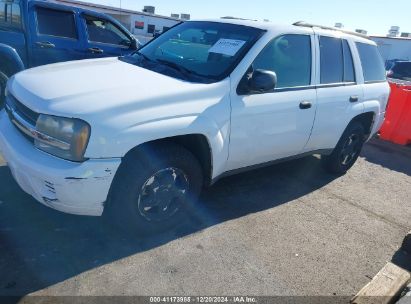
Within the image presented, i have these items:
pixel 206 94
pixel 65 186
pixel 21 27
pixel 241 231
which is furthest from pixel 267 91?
pixel 21 27

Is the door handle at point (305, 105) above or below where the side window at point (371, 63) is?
below

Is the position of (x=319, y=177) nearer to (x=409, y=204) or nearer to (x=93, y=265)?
(x=409, y=204)

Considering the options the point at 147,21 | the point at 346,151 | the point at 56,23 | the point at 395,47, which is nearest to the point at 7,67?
the point at 56,23

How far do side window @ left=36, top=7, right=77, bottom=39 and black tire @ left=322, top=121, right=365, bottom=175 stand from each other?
4.85m

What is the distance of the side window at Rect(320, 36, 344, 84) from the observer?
4172mm

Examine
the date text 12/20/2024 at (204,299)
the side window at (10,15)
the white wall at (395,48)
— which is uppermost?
the side window at (10,15)

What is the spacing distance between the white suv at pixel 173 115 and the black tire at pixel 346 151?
38 centimetres

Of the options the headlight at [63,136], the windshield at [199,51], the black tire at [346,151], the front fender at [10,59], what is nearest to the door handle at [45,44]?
the front fender at [10,59]

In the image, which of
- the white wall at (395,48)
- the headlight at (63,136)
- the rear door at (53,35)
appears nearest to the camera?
the headlight at (63,136)

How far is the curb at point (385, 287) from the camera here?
272 centimetres

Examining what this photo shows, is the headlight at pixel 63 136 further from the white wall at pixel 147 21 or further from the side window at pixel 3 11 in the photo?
the white wall at pixel 147 21

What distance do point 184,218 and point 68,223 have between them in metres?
1.05

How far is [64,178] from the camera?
2.53m

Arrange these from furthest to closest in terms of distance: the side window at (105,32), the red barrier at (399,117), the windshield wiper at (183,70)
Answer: the red barrier at (399,117) → the side window at (105,32) → the windshield wiper at (183,70)
